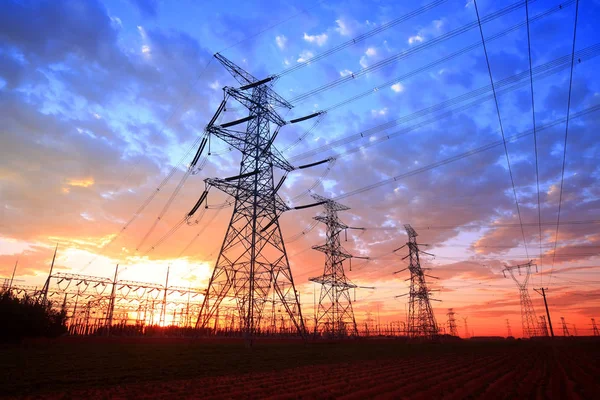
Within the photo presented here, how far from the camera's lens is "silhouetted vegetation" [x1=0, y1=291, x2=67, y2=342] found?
28.6 metres

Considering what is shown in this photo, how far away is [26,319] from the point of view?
1182 inches

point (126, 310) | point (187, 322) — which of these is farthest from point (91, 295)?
point (187, 322)

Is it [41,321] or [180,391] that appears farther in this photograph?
[41,321]

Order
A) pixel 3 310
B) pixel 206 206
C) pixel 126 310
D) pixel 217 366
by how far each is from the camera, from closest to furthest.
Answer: pixel 217 366, pixel 206 206, pixel 3 310, pixel 126 310

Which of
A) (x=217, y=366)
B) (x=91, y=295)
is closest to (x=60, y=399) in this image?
(x=217, y=366)

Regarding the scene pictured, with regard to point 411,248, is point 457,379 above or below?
below

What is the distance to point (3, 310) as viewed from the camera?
93.0ft

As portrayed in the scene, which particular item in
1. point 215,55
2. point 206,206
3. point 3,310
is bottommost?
point 3,310

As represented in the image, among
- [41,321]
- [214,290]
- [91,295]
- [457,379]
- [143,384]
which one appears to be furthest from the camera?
[91,295]

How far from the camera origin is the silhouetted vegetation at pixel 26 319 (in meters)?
28.6

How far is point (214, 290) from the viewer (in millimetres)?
23938

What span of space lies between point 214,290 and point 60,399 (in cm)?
1591

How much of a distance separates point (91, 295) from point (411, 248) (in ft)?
142

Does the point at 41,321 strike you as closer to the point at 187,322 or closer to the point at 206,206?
the point at 206,206
